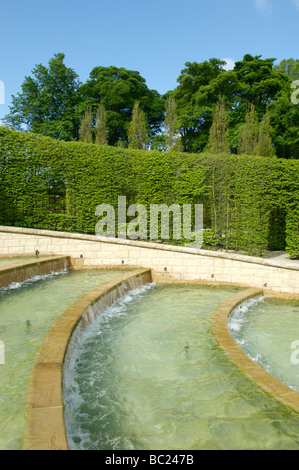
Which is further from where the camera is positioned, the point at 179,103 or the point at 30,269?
the point at 179,103

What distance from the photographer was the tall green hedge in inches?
471

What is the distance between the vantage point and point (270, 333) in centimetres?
615

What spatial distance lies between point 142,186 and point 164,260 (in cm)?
383

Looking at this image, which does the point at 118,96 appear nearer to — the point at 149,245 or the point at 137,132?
the point at 137,132

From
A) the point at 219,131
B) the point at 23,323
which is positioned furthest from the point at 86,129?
the point at 23,323

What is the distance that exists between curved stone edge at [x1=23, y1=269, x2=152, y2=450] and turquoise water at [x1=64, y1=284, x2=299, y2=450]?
322 mm

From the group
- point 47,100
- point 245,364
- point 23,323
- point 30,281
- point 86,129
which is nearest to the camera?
point 245,364

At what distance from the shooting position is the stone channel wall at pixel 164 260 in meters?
9.23

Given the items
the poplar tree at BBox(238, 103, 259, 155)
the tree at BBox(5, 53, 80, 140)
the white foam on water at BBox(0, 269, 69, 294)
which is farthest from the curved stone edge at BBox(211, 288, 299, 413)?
the tree at BBox(5, 53, 80, 140)

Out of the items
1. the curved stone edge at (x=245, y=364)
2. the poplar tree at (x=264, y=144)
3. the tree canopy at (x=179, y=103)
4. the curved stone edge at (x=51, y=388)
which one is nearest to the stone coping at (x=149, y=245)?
the curved stone edge at (x=245, y=364)

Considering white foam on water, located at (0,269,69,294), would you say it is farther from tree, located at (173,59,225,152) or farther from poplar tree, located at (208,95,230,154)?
tree, located at (173,59,225,152)

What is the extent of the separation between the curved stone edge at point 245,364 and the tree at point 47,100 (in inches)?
1001
